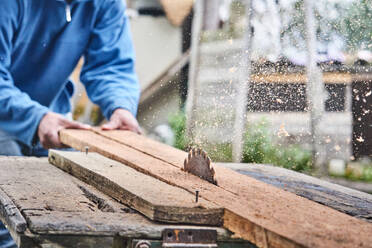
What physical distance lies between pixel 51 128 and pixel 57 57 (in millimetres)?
553

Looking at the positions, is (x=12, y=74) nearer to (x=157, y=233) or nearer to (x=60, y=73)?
(x=60, y=73)

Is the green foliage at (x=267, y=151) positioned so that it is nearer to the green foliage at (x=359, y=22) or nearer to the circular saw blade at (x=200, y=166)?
the green foliage at (x=359, y=22)

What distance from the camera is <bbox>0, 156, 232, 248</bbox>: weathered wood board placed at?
1242mm

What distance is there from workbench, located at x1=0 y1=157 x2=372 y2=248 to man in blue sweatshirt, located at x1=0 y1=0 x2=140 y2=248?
863mm

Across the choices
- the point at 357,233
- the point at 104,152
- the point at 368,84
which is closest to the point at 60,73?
the point at 104,152

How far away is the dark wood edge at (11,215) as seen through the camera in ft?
4.15

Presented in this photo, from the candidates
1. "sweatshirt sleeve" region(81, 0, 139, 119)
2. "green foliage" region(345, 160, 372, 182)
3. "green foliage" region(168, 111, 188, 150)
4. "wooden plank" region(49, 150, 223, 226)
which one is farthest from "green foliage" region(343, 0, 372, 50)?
"green foliage" region(168, 111, 188, 150)

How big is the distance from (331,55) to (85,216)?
5.32 feet

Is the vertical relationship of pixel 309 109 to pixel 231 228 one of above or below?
above

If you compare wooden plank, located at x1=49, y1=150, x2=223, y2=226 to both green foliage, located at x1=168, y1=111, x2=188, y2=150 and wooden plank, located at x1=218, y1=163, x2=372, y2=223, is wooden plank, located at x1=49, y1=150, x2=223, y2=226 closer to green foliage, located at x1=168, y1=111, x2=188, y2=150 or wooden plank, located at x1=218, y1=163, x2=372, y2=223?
wooden plank, located at x1=218, y1=163, x2=372, y2=223

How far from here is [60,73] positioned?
10.4 feet

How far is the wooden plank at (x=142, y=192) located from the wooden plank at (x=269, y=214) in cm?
5

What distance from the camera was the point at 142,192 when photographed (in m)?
1.48

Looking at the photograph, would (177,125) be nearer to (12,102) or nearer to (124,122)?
(124,122)
